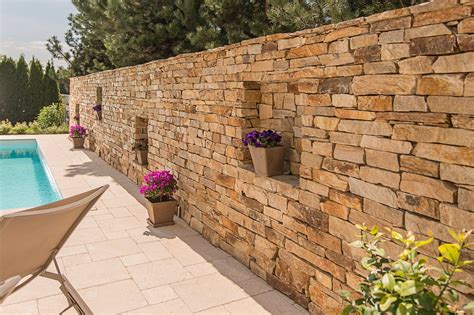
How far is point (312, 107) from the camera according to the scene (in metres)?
2.86

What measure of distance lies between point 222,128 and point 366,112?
6.88ft

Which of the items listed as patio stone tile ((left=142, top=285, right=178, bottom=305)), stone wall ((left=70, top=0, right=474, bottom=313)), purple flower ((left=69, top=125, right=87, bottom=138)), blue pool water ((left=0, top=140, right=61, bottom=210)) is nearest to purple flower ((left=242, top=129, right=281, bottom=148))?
stone wall ((left=70, top=0, right=474, bottom=313))

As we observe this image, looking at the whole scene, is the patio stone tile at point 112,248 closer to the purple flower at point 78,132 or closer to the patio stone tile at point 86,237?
the patio stone tile at point 86,237

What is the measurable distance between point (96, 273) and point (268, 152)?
2.10 meters

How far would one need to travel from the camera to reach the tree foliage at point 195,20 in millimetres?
4695

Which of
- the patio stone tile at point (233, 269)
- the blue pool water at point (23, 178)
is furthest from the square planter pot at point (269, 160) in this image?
the blue pool water at point (23, 178)

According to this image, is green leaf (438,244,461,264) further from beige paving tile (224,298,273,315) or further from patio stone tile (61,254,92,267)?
patio stone tile (61,254,92,267)

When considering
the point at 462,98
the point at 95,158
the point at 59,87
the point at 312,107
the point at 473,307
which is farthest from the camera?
the point at 59,87

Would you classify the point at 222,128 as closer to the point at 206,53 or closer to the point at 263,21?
the point at 206,53

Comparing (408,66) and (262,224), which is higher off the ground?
(408,66)

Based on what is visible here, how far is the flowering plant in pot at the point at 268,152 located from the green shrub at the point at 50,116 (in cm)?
1728

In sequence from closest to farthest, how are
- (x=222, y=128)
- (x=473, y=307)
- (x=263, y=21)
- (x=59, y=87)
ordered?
(x=473, y=307), (x=222, y=128), (x=263, y=21), (x=59, y=87)

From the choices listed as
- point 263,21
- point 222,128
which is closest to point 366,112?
point 222,128

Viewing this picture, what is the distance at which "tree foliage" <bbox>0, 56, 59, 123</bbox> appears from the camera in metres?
19.2
